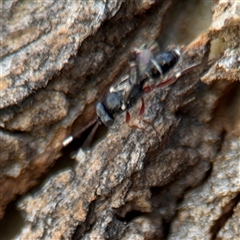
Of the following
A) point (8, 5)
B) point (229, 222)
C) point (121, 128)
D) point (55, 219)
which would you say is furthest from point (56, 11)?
point (229, 222)

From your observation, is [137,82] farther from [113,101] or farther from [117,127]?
[117,127]

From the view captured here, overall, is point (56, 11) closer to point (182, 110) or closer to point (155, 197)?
point (182, 110)

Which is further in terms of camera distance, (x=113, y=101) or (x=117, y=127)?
(x=113, y=101)

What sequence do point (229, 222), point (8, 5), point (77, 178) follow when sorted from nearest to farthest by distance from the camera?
point (229, 222), point (77, 178), point (8, 5)

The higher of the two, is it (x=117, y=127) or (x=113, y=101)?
(x=113, y=101)

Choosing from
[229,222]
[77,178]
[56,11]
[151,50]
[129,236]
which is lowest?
[229,222]

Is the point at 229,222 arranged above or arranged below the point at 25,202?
below

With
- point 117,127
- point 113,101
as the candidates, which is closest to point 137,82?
point 113,101
